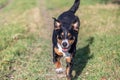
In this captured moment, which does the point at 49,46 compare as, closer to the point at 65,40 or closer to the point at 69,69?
the point at 69,69

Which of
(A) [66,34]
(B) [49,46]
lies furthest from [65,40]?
(B) [49,46]

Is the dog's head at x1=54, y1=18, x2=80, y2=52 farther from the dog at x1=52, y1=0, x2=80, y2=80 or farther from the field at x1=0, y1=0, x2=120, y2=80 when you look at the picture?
the field at x1=0, y1=0, x2=120, y2=80

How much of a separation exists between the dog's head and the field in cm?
132

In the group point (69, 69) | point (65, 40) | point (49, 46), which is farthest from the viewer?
point (49, 46)

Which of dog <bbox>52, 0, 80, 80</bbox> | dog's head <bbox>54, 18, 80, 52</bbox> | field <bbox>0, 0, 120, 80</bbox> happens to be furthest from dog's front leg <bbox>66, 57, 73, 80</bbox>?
field <bbox>0, 0, 120, 80</bbox>

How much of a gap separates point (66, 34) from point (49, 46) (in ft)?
14.0

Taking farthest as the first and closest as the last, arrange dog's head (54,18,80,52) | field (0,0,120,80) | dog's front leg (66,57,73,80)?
field (0,0,120,80)
dog's front leg (66,57,73,80)
dog's head (54,18,80,52)

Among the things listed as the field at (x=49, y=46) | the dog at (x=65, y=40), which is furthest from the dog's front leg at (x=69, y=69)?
the field at (x=49, y=46)

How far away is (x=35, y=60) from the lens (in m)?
11.0

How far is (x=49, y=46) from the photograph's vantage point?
41.7 ft

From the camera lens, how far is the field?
9.82 m

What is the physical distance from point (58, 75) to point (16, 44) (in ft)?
10.7

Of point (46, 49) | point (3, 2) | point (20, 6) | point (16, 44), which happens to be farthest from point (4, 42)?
point (3, 2)

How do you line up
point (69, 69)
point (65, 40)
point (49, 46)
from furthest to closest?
point (49, 46) → point (69, 69) → point (65, 40)
